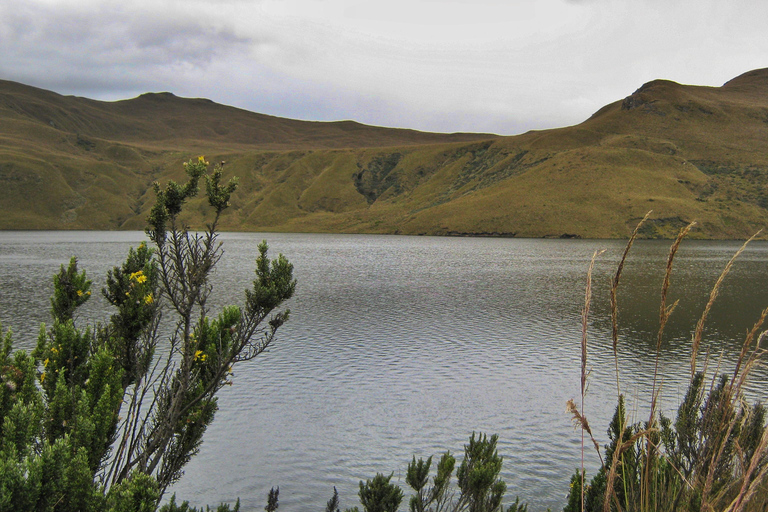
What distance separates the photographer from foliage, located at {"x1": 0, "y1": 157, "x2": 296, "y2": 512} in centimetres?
517

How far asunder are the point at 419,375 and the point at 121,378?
18.5m

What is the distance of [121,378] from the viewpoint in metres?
7.87

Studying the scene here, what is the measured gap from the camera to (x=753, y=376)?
2508 centimetres

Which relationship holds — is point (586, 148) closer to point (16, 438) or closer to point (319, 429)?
point (319, 429)

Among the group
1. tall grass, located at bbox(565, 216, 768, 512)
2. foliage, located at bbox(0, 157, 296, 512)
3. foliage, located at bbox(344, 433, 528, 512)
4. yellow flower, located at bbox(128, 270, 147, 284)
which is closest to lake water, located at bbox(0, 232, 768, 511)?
tall grass, located at bbox(565, 216, 768, 512)

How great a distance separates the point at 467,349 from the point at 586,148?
510ft

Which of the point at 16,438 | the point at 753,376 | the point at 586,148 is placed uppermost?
the point at 586,148

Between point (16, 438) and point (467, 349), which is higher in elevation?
point (16, 438)

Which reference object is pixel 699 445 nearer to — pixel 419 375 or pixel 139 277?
pixel 139 277

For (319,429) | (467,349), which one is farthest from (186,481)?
(467,349)

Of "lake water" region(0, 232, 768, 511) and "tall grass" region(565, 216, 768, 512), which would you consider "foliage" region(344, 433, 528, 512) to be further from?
"lake water" region(0, 232, 768, 511)

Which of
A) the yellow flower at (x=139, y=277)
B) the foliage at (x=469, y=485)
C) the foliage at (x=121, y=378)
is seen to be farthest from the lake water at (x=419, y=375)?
the yellow flower at (x=139, y=277)

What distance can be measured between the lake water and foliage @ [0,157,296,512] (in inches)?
207

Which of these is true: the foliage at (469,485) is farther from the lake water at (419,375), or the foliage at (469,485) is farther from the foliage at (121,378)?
the lake water at (419,375)
